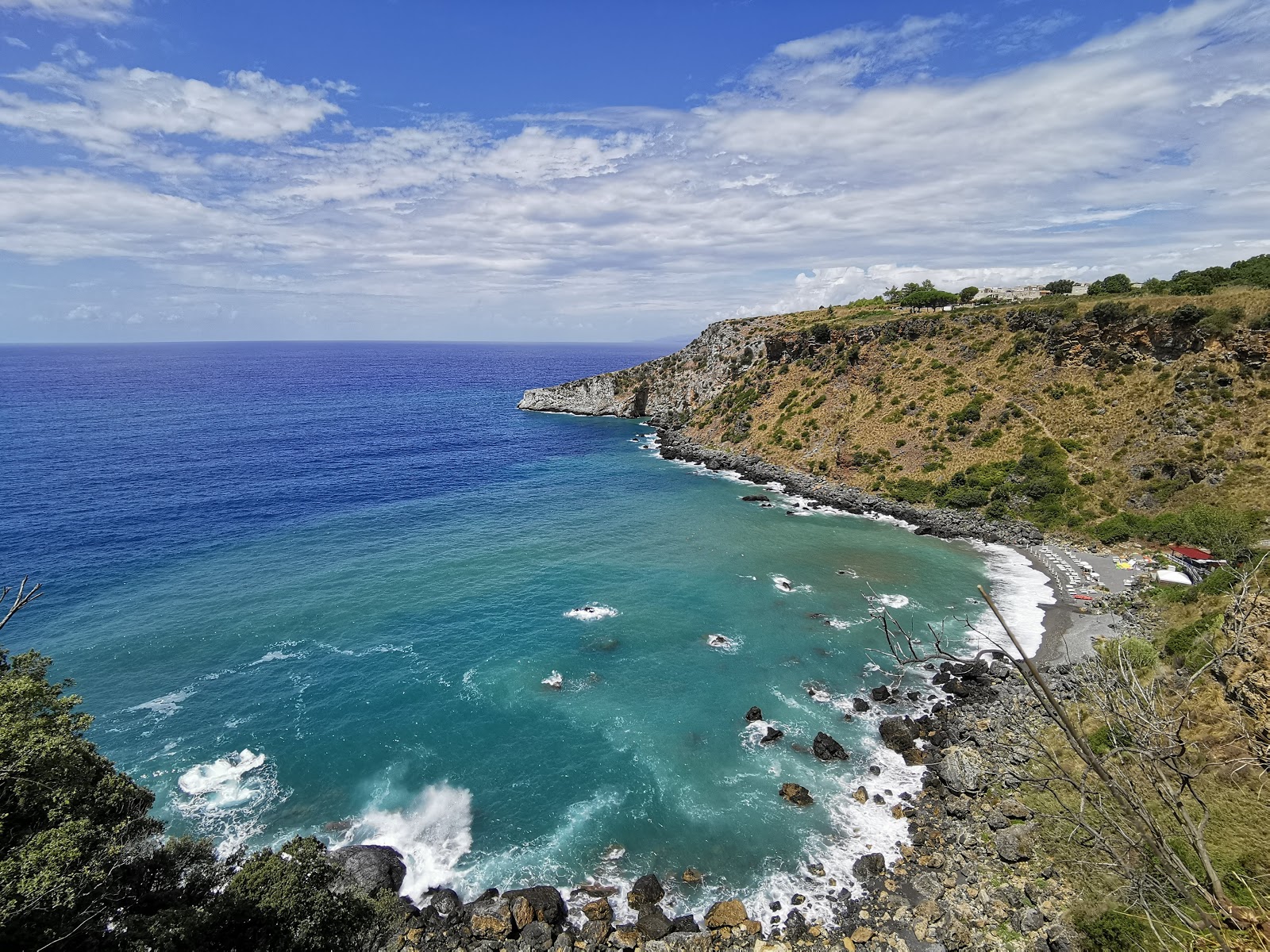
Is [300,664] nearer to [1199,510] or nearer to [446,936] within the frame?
[446,936]

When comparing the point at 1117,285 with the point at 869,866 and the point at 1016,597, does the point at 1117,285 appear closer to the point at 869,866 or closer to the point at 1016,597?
the point at 1016,597

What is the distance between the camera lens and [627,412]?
128625 mm

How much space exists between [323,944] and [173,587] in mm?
37408

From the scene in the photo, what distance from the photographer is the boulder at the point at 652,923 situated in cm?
2025

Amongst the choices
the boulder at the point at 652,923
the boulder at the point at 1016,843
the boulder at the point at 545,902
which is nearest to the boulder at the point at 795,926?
the boulder at the point at 652,923

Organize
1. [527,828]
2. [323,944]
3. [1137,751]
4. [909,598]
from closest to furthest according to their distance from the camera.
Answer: [1137,751] < [323,944] < [527,828] < [909,598]

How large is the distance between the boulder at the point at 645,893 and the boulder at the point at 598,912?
818 millimetres

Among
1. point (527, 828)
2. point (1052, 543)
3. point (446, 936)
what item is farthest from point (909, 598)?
point (446, 936)

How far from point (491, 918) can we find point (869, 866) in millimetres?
14283

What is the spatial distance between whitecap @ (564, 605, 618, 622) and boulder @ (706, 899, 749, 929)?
21.2 m

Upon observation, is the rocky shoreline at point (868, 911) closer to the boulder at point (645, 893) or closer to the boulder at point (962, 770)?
the boulder at point (645, 893)

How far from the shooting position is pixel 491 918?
68.6 ft

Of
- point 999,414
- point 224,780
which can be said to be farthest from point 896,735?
point 999,414

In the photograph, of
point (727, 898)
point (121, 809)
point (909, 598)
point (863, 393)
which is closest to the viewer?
point (121, 809)
